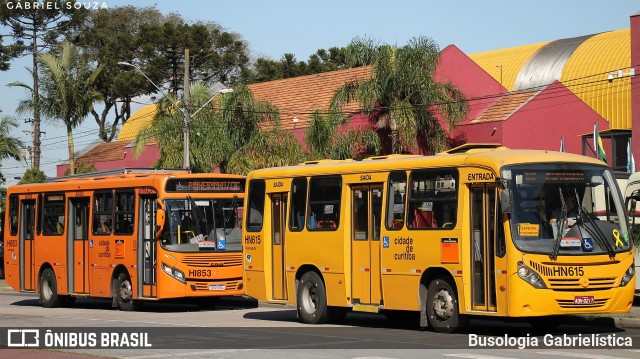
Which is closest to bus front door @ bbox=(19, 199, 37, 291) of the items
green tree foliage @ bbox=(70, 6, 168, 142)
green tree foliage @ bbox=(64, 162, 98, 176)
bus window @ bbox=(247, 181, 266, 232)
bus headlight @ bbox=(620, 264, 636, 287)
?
bus window @ bbox=(247, 181, 266, 232)

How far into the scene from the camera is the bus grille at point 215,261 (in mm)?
24766

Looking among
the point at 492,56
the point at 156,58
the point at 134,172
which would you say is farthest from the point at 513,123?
the point at 156,58

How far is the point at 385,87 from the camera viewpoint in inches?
1677

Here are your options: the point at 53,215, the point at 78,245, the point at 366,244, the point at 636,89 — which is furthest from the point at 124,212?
the point at 636,89

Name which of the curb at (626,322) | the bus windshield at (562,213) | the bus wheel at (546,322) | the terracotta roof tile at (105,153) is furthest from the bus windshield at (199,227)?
the terracotta roof tile at (105,153)

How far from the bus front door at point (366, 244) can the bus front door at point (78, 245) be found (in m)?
9.67

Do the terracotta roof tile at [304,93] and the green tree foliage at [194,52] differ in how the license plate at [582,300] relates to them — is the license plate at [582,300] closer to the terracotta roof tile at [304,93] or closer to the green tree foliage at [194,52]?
the terracotta roof tile at [304,93]

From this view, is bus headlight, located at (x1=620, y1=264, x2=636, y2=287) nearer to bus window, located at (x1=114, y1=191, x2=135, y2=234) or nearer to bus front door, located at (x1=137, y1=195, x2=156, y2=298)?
bus front door, located at (x1=137, y1=195, x2=156, y2=298)

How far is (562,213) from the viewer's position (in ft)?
55.3

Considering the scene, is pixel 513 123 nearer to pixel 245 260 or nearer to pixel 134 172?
pixel 134 172

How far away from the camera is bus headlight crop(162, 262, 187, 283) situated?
24609 millimetres

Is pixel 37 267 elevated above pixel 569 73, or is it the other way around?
pixel 569 73

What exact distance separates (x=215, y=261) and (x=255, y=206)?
279 centimetres

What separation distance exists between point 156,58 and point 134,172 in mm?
59408
